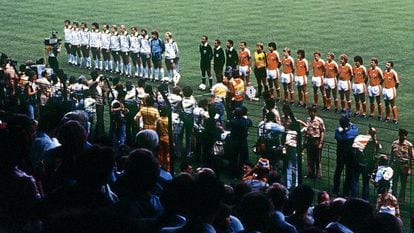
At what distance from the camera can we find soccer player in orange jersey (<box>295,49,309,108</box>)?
20.3m

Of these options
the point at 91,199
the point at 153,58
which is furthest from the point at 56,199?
the point at 153,58

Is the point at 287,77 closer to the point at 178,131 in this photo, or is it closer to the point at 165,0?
the point at 178,131

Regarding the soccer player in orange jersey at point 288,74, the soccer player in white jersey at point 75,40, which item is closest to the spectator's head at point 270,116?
the soccer player in orange jersey at point 288,74

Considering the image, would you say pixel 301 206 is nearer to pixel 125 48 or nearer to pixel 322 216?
pixel 322 216

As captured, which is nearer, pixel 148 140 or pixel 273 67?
pixel 148 140

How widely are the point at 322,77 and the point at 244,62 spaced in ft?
8.02

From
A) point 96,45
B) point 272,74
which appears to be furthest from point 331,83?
point 96,45

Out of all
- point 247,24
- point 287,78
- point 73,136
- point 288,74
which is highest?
point 73,136

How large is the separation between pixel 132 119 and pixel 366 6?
21.9 m

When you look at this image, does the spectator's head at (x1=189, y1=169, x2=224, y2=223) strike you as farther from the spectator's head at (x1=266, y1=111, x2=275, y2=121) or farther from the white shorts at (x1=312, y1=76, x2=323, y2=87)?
the white shorts at (x1=312, y1=76, x2=323, y2=87)

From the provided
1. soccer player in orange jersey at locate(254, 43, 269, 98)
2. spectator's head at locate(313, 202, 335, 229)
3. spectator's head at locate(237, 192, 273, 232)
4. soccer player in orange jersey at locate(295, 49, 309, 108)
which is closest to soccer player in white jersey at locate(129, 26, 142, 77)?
soccer player in orange jersey at locate(254, 43, 269, 98)

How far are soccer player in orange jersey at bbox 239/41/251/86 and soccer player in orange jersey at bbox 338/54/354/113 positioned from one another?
297 centimetres

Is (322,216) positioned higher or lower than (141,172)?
lower

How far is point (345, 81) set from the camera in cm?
1944
